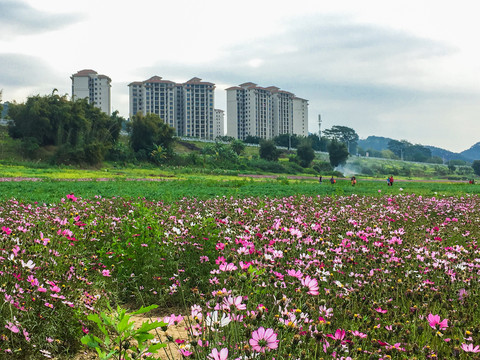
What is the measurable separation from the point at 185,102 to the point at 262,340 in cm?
10574

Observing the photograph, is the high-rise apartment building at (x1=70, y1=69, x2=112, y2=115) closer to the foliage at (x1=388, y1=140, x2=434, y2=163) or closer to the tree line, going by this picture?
the tree line

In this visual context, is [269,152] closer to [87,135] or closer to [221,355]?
[87,135]

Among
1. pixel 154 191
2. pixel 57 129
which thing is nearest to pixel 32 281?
pixel 154 191

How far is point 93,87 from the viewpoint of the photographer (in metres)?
97.2

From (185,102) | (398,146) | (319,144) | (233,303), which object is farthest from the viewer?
(398,146)

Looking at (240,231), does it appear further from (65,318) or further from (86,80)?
(86,80)

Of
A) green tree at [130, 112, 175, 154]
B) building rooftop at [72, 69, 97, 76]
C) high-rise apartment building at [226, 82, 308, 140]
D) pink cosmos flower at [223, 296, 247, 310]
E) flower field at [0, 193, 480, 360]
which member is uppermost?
building rooftop at [72, 69, 97, 76]

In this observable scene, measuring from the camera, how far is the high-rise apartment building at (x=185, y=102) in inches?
4090

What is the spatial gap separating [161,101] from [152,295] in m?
105

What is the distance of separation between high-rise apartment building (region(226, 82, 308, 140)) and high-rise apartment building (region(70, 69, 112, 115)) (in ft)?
113

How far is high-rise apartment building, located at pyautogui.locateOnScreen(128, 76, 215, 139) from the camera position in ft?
341

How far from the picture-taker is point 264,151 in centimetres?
5853

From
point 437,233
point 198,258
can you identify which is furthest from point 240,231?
point 437,233

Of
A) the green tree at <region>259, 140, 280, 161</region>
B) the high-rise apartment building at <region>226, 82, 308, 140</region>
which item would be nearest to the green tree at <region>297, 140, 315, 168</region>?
the green tree at <region>259, 140, 280, 161</region>
